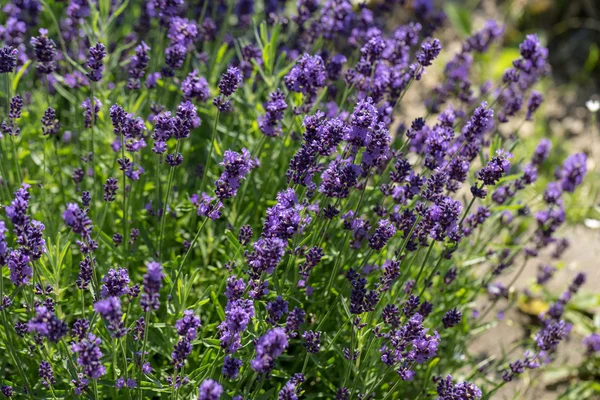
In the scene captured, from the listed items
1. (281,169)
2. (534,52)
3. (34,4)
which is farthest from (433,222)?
(34,4)

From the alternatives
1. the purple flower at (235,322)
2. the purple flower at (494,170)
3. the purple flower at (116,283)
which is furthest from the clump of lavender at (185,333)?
the purple flower at (494,170)

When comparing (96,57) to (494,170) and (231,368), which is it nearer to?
(231,368)

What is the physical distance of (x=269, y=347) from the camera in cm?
256

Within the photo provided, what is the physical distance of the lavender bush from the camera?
2.99 metres

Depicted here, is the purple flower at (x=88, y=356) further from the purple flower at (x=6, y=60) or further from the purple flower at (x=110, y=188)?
the purple flower at (x=6, y=60)

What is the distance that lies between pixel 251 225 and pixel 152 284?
1989 millimetres

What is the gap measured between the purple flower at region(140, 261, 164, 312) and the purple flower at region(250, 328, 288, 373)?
0.43 meters

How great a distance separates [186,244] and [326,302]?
0.88 meters

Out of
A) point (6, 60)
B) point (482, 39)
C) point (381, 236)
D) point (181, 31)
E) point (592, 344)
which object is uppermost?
point (482, 39)

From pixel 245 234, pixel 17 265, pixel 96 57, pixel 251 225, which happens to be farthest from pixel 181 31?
pixel 17 265

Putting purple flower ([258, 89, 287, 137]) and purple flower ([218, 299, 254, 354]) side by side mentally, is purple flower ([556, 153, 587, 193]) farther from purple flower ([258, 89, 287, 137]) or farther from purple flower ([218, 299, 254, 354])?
purple flower ([218, 299, 254, 354])

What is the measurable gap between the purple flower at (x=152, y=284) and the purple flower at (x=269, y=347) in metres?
0.43

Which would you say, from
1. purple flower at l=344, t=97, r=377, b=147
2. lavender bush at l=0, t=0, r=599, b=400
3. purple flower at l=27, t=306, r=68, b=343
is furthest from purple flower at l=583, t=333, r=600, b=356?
purple flower at l=27, t=306, r=68, b=343

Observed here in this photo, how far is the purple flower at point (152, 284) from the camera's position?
235 centimetres
